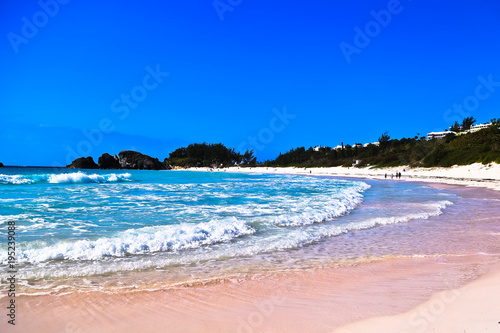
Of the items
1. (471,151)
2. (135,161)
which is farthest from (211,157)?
(471,151)

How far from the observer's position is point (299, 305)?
3.82 meters

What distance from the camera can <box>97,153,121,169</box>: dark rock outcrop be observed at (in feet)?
460

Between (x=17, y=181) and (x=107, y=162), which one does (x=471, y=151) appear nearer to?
(x=17, y=181)

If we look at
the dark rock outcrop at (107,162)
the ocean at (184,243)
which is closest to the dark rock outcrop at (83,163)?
the dark rock outcrop at (107,162)

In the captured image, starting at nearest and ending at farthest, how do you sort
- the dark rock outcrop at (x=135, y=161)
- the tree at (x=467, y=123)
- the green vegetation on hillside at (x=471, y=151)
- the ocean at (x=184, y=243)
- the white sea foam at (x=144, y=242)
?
the ocean at (x=184, y=243) < the white sea foam at (x=144, y=242) < the green vegetation on hillside at (x=471, y=151) < the tree at (x=467, y=123) < the dark rock outcrop at (x=135, y=161)

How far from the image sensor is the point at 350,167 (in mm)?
72812

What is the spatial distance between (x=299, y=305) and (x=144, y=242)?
13.4 ft

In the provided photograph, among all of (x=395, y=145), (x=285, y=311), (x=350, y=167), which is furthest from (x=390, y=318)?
(x=395, y=145)

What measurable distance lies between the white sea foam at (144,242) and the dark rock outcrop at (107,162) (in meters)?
147

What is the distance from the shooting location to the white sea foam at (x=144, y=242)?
5.89 metres

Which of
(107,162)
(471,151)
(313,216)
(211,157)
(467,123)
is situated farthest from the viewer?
(211,157)

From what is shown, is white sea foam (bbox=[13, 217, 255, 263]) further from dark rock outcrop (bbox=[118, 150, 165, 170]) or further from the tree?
dark rock outcrop (bbox=[118, 150, 165, 170])

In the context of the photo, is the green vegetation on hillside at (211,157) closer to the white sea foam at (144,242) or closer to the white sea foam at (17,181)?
the white sea foam at (17,181)

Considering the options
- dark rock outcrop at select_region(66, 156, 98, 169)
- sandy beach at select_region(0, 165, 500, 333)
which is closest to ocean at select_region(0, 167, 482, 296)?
sandy beach at select_region(0, 165, 500, 333)
